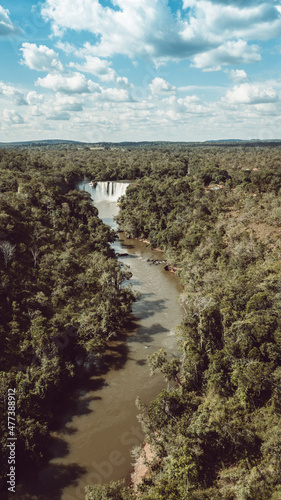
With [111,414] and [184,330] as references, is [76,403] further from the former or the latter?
[184,330]

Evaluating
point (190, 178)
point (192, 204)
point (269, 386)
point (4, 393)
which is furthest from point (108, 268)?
point (190, 178)

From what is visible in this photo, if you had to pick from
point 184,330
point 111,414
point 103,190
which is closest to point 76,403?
point 111,414

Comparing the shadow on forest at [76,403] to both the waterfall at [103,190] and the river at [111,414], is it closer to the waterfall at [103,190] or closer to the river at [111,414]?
the river at [111,414]

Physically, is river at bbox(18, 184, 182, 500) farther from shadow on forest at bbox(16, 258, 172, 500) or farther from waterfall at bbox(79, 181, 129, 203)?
waterfall at bbox(79, 181, 129, 203)

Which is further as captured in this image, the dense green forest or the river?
the river

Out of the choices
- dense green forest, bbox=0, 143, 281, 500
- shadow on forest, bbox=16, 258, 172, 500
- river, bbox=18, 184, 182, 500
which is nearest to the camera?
dense green forest, bbox=0, 143, 281, 500

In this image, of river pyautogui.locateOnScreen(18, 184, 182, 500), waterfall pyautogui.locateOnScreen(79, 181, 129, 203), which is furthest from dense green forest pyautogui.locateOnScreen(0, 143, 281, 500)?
waterfall pyautogui.locateOnScreen(79, 181, 129, 203)
